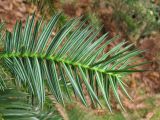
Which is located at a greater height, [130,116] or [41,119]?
[41,119]

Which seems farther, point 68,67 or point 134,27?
point 134,27

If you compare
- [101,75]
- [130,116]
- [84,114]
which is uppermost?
[101,75]

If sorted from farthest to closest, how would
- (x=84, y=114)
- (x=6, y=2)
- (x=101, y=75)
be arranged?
(x=6, y=2), (x=84, y=114), (x=101, y=75)

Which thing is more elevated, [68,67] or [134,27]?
[134,27]

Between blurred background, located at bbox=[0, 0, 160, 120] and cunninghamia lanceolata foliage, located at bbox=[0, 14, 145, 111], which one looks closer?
cunninghamia lanceolata foliage, located at bbox=[0, 14, 145, 111]

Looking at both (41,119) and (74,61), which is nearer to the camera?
(74,61)

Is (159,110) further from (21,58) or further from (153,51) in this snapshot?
(21,58)

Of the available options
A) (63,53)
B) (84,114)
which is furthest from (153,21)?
(63,53)

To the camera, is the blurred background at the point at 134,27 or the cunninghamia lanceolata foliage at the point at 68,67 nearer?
the cunninghamia lanceolata foliage at the point at 68,67

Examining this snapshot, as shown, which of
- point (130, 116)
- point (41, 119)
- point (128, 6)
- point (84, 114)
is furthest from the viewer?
point (128, 6)
